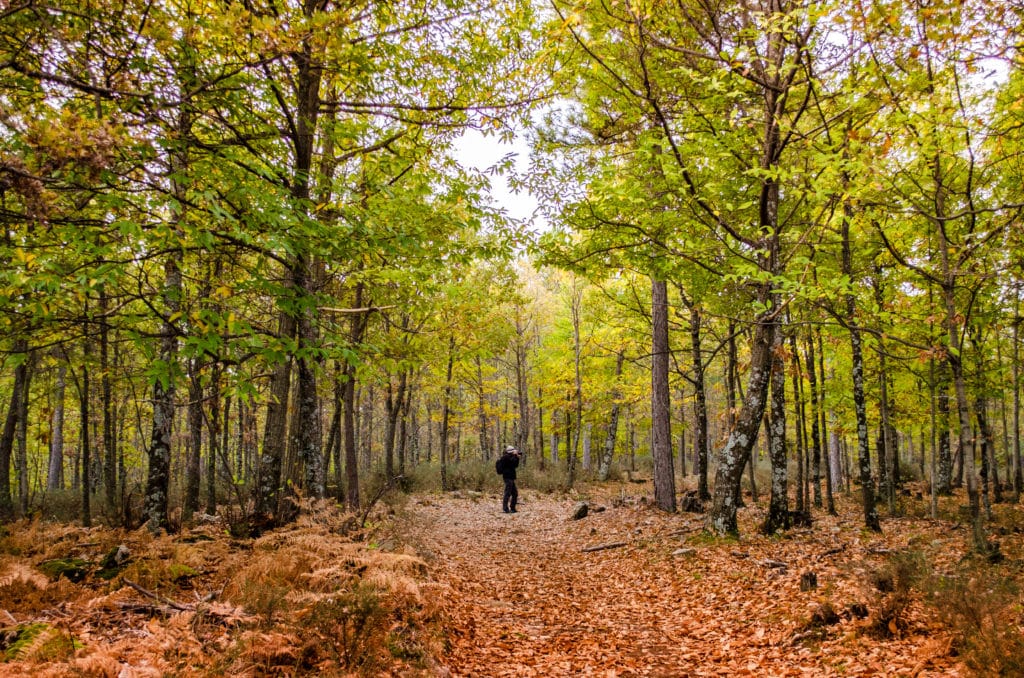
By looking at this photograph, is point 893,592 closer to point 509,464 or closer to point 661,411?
point 661,411

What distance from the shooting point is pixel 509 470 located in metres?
15.2

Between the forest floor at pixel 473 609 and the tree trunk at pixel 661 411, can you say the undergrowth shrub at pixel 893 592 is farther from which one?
the tree trunk at pixel 661 411

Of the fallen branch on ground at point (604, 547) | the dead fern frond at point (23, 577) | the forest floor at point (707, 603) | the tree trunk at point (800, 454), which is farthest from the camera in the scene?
→ the tree trunk at point (800, 454)

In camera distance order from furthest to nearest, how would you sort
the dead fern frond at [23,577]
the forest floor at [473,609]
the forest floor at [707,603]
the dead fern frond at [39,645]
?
1. the forest floor at [707,603]
2. the dead fern frond at [23,577]
3. the forest floor at [473,609]
4. the dead fern frond at [39,645]

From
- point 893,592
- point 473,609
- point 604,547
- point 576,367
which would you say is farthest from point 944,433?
point 473,609

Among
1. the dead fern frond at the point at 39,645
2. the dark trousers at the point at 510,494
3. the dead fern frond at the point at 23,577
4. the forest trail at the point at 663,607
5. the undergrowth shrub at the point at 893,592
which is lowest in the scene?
the dark trousers at the point at 510,494

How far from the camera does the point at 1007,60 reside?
5328mm

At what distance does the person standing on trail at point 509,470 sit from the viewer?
1502 centimetres

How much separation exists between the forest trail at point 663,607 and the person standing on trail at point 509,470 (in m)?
3.69

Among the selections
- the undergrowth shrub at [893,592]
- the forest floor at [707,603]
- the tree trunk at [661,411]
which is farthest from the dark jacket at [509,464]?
the undergrowth shrub at [893,592]

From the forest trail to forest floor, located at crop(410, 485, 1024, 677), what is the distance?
0.06ft

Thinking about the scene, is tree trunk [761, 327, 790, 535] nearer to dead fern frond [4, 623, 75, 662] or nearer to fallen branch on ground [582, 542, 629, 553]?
fallen branch on ground [582, 542, 629, 553]

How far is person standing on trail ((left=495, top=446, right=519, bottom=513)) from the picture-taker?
15.0 meters

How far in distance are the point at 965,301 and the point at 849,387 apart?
375 centimetres
